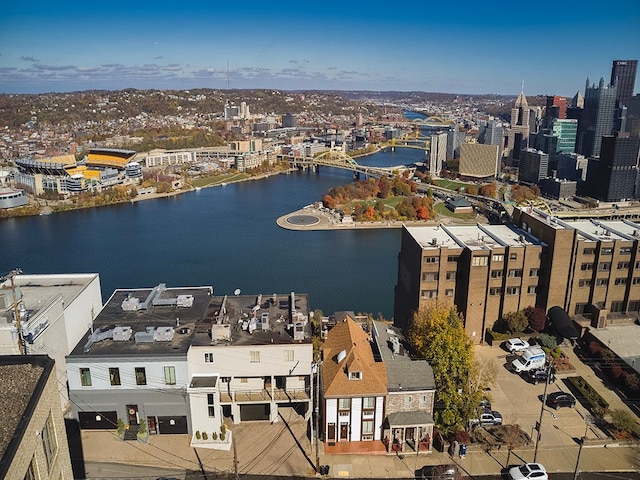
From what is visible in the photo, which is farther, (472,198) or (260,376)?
(472,198)

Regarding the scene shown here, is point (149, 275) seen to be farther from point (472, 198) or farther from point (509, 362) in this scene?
point (472, 198)

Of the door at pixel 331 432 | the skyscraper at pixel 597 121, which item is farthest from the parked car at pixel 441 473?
the skyscraper at pixel 597 121

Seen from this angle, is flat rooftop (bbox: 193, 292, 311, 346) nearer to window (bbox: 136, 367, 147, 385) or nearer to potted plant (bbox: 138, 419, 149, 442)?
window (bbox: 136, 367, 147, 385)

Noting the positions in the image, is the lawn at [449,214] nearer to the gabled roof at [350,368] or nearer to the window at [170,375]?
the gabled roof at [350,368]

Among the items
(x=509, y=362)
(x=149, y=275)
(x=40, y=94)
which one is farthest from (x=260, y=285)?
(x=40, y=94)

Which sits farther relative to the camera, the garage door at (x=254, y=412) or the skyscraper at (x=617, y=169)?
the skyscraper at (x=617, y=169)

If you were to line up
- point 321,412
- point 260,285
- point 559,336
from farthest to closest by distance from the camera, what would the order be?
point 260,285 < point 559,336 < point 321,412
